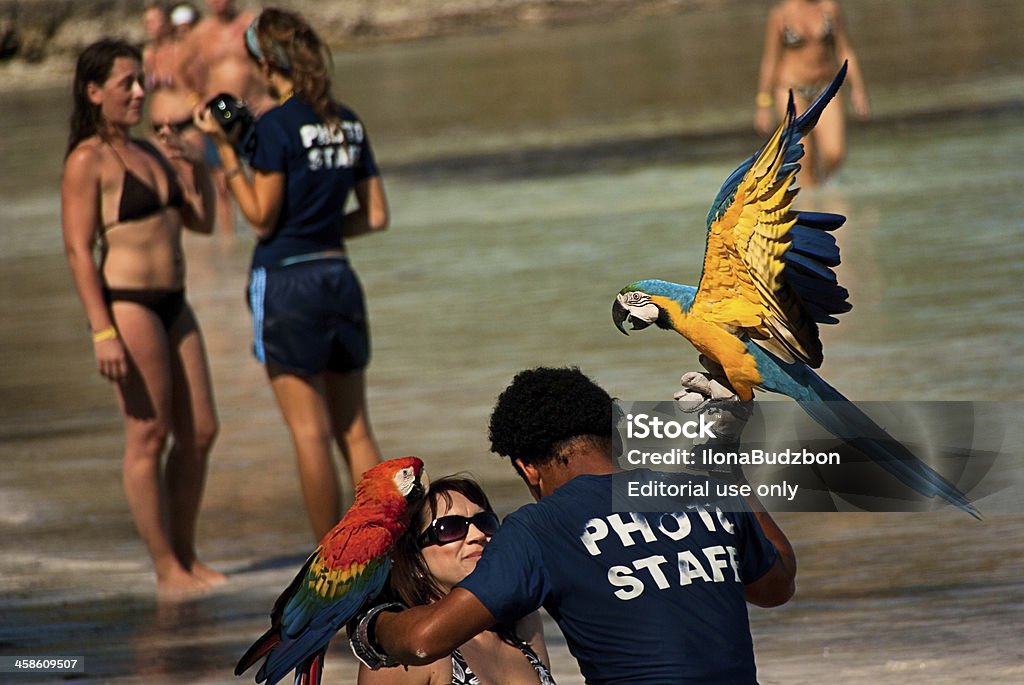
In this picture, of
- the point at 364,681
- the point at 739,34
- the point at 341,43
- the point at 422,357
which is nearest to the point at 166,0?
the point at 341,43

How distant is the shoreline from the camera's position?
128 feet

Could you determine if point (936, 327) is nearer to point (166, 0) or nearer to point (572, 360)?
point (572, 360)

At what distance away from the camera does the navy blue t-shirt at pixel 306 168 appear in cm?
622

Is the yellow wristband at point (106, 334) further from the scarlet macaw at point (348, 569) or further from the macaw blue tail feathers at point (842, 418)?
the macaw blue tail feathers at point (842, 418)

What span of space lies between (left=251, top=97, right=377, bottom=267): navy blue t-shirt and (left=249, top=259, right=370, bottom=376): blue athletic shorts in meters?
0.09

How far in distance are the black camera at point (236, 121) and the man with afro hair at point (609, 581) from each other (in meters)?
2.93

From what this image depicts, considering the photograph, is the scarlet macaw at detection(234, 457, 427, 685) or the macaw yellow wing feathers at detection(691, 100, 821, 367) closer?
the macaw yellow wing feathers at detection(691, 100, 821, 367)

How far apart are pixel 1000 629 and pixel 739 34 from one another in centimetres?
2455

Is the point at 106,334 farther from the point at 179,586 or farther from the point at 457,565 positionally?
the point at 457,565

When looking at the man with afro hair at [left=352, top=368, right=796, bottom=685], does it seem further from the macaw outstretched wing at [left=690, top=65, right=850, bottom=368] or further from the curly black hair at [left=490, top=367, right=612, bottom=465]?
the macaw outstretched wing at [left=690, top=65, right=850, bottom=368]

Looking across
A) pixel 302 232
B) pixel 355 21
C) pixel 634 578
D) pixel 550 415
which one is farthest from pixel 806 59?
pixel 355 21

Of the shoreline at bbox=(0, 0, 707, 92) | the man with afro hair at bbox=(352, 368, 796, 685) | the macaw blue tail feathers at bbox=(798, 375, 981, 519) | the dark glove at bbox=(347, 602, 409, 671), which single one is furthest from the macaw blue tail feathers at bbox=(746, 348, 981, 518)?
the shoreline at bbox=(0, 0, 707, 92)

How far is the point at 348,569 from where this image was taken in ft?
11.6

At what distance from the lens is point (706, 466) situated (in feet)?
10.7
